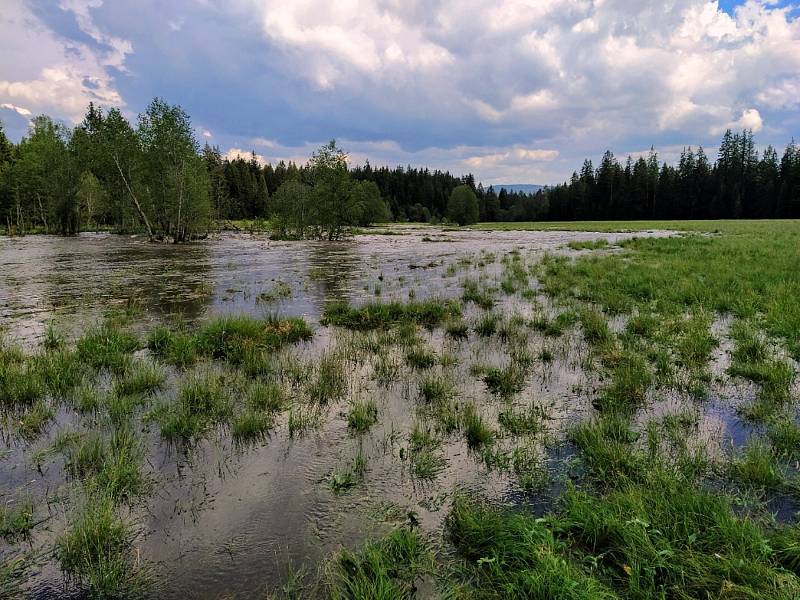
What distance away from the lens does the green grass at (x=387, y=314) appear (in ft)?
37.7

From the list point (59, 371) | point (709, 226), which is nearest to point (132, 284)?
point (59, 371)

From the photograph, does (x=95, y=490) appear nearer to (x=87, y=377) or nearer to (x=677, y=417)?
(x=87, y=377)

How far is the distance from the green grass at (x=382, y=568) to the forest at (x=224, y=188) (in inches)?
2012

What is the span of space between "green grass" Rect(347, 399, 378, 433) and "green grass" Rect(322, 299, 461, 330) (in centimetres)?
490

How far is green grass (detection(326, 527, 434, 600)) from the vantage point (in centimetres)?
305

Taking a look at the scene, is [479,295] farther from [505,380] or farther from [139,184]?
[139,184]

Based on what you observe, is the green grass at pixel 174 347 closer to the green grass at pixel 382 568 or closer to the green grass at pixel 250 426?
the green grass at pixel 250 426

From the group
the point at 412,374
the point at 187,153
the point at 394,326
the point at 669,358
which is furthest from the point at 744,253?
the point at 187,153

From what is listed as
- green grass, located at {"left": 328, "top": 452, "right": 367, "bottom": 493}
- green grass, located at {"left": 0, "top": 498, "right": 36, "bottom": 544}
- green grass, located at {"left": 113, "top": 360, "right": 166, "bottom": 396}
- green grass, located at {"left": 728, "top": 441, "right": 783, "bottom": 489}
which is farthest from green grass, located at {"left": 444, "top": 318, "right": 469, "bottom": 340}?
green grass, located at {"left": 0, "top": 498, "right": 36, "bottom": 544}

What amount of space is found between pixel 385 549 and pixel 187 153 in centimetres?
5389

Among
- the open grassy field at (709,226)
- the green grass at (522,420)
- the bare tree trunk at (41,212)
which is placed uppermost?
the bare tree trunk at (41,212)

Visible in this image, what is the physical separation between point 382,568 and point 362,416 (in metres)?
2.74

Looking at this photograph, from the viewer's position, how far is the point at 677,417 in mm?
5684

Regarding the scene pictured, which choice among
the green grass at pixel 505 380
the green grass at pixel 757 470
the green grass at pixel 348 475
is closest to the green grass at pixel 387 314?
the green grass at pixel 505 380
